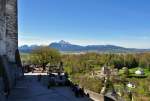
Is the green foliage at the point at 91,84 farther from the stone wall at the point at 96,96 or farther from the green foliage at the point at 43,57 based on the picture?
the stone wall at the point at 96,96

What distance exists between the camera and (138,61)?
18788 centimetres

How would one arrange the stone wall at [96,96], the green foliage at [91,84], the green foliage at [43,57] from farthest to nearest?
the green foliage at [43,57]
the green foliage at [91,84]
the stone wall at [96,96]

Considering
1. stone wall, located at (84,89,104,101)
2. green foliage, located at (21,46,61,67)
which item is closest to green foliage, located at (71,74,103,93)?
green foliage, located at (21,46,61,67)

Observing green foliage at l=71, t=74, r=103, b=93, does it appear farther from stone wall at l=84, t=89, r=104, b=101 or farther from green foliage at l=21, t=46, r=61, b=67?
stone wall at l=84, t=89, r=104, b=101

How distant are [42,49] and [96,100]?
6215 centimetres

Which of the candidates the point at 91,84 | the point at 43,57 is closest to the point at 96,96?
the point at 91,84

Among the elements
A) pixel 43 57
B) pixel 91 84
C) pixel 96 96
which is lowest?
pixel 91 84

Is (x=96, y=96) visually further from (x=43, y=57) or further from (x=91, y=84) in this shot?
(x=43, y=57)

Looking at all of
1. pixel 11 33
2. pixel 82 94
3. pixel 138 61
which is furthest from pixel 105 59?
pixel 82 94

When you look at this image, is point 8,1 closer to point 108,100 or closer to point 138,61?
point 108,100

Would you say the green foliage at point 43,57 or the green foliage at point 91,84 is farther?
the green foliage at point 43,57

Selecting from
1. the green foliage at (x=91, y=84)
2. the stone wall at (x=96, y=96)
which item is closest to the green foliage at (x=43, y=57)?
the green foliage at (x=91, y=84)

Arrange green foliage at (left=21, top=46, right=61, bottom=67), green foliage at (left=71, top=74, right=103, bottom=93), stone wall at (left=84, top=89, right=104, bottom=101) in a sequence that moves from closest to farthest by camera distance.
→ stone wall at (left=84, top=89, right=104, bottom=101) < green foliage at (left=71, top=74, right=103, bottom=93) < green foliage at (left=21, top=46, right=61, bottom=67)

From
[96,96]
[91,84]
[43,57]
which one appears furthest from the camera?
[43,57]
